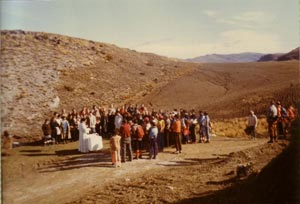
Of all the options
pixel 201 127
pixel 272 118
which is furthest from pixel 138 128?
pixel 272 118

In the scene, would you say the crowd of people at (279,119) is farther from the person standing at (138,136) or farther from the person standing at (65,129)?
the person standing at (65,129)

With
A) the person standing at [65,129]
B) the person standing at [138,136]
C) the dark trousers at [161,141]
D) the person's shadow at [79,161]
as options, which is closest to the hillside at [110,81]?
the person standing at [65,129]

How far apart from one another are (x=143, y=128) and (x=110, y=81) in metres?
26.8

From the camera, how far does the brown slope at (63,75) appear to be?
31.0 meters

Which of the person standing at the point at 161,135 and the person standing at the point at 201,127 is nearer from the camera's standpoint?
the person standing at the point at 161,135

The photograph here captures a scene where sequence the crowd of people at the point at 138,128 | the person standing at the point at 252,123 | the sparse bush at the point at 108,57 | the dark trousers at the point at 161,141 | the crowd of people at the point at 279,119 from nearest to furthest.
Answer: the crowd of people at the point at 138,128
the crowd of people at the point at 279,119
the dark trousers at the point at 161,141
the person standing at the point at 252,123
the sparse bush at the point at 108,57

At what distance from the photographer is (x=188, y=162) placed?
53.9 ft

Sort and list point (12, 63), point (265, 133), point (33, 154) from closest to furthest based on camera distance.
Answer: point (33, 154), point (265, 133), point (12, 63)

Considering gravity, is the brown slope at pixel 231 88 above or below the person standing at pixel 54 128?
above

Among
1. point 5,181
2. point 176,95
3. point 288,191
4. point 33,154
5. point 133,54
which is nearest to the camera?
point 288,191

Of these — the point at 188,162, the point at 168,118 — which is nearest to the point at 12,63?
the point at 168,118

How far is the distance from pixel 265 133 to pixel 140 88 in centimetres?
2270

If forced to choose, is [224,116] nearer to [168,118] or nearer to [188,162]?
[168,118]

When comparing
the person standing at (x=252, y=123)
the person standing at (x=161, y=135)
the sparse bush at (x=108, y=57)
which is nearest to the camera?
the person standing at (x=161, y=135)
